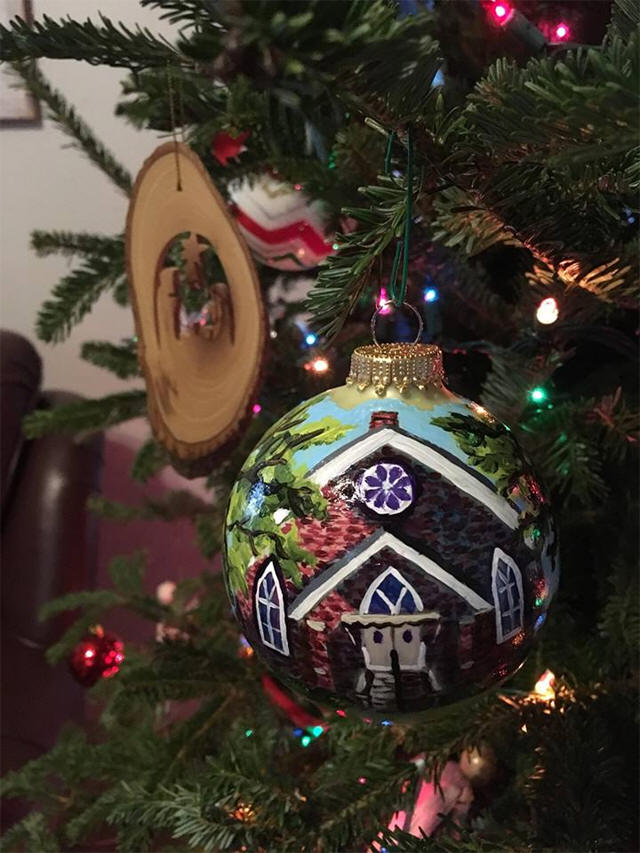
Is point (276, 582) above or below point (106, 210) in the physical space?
below

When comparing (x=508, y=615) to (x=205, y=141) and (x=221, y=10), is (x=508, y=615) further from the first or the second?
(x=205, y=141)

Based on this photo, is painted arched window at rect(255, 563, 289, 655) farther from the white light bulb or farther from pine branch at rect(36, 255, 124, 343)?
pine branch at rect(36, 255, 124, 343)

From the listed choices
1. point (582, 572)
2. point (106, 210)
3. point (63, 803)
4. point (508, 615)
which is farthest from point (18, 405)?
point (508, 615)

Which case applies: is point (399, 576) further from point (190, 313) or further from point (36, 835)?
point (36, 835)

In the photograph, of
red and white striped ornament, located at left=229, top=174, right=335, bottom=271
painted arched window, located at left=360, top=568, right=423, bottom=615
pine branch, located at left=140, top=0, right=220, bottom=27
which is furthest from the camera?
red and white striped ornament, located at left=229, top=174, right=335, bottom=271

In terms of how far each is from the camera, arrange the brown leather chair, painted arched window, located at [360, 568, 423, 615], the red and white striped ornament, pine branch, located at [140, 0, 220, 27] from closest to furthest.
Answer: pine branch, located at [140, 0, 220, 27] → painted arched window, located at [360, 568, 423, 615] → the red and white striped ornament → the brown leather chair

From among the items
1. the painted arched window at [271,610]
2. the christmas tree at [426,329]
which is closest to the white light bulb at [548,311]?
the christmas tree at [426,329]

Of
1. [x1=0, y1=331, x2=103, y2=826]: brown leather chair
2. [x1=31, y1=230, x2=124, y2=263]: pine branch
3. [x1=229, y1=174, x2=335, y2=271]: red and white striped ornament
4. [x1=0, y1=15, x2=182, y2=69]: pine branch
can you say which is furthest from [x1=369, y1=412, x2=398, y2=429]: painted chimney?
[x1=0, y1=331, x2=103, y2=826]: brown leather chair

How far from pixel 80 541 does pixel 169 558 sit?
12.8 inches

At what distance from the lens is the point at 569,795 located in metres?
0.49

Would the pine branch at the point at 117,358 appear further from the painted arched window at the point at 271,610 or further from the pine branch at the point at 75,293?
the painted arched window at the point at 271,610

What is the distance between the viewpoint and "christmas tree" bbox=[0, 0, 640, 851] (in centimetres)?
26

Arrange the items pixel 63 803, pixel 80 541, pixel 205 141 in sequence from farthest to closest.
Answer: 1. pixel 80 541
2. pixel 63 803
3. pixel 205 141

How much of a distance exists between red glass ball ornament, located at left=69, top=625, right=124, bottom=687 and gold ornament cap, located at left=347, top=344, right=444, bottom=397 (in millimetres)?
679
